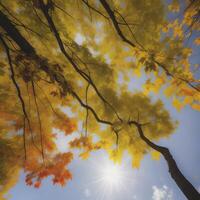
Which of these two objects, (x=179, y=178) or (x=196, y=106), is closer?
(x=179, y=178)

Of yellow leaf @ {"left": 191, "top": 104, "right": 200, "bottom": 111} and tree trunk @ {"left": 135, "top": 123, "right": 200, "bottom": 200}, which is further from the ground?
yellow leaf @ {"left": 191, "top": 104, "right": 200, "bottom": 111}

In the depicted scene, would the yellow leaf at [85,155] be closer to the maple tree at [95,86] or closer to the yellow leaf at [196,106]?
the maple tree at [95,86]

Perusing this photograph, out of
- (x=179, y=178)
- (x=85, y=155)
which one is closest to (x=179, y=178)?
(x=179, y=178)

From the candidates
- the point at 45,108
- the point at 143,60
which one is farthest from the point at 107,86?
the point at 45,108

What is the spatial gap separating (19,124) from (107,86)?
2.33 m

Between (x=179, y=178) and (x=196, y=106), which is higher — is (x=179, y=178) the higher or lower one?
the lower one

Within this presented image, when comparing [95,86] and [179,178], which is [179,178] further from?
[95,86]

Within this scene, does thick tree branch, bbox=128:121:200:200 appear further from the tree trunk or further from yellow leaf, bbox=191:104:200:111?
yellow leaf, bbox=191:104:200:111

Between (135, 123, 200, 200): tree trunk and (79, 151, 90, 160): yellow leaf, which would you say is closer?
(135, 123, 200, 200): tree trunk

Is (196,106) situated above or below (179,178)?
above

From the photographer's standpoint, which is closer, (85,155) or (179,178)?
(179,178)

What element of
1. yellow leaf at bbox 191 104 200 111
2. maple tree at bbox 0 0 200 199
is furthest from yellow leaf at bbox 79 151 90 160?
yellow leaf at bbox 191 104 200 111

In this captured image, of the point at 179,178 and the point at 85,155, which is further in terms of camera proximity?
the point at 85,155

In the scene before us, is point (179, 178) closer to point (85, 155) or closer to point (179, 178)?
point (179, 178)
